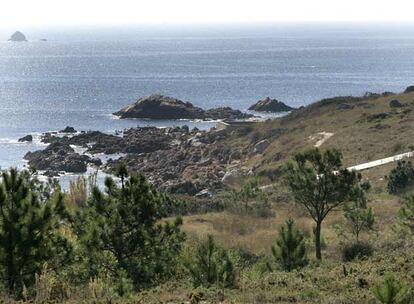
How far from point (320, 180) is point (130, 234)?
30.5 feet

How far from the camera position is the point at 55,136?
9506 centimetres

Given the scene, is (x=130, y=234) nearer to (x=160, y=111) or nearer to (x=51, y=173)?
(x=51, y=173)

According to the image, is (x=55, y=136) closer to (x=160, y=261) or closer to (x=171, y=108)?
(x=171, y=108)

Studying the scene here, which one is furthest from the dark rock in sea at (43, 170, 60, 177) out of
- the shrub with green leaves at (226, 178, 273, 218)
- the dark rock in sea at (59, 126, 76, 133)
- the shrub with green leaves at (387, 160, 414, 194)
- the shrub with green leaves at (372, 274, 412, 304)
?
the shrub with green leaves at (372, 274, 412, 304)

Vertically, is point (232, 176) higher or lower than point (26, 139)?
higher

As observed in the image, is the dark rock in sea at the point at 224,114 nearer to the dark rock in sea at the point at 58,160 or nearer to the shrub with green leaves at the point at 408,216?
the dark rock in sea at the point at 58,160

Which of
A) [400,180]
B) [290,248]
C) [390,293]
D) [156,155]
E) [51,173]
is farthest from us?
[156,155]

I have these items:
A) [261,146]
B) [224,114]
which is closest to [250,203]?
[261,146]

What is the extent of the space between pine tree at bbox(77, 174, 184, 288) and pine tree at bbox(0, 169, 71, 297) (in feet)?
6.23

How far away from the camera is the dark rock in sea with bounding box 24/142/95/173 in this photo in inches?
3002

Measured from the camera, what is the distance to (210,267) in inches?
665

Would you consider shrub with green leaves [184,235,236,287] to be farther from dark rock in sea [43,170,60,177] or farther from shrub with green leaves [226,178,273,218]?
dark rock in sea [43,170,60,177]

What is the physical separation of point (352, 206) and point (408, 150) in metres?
31.6

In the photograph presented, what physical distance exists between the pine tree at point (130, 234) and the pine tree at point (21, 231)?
190 centimetres
